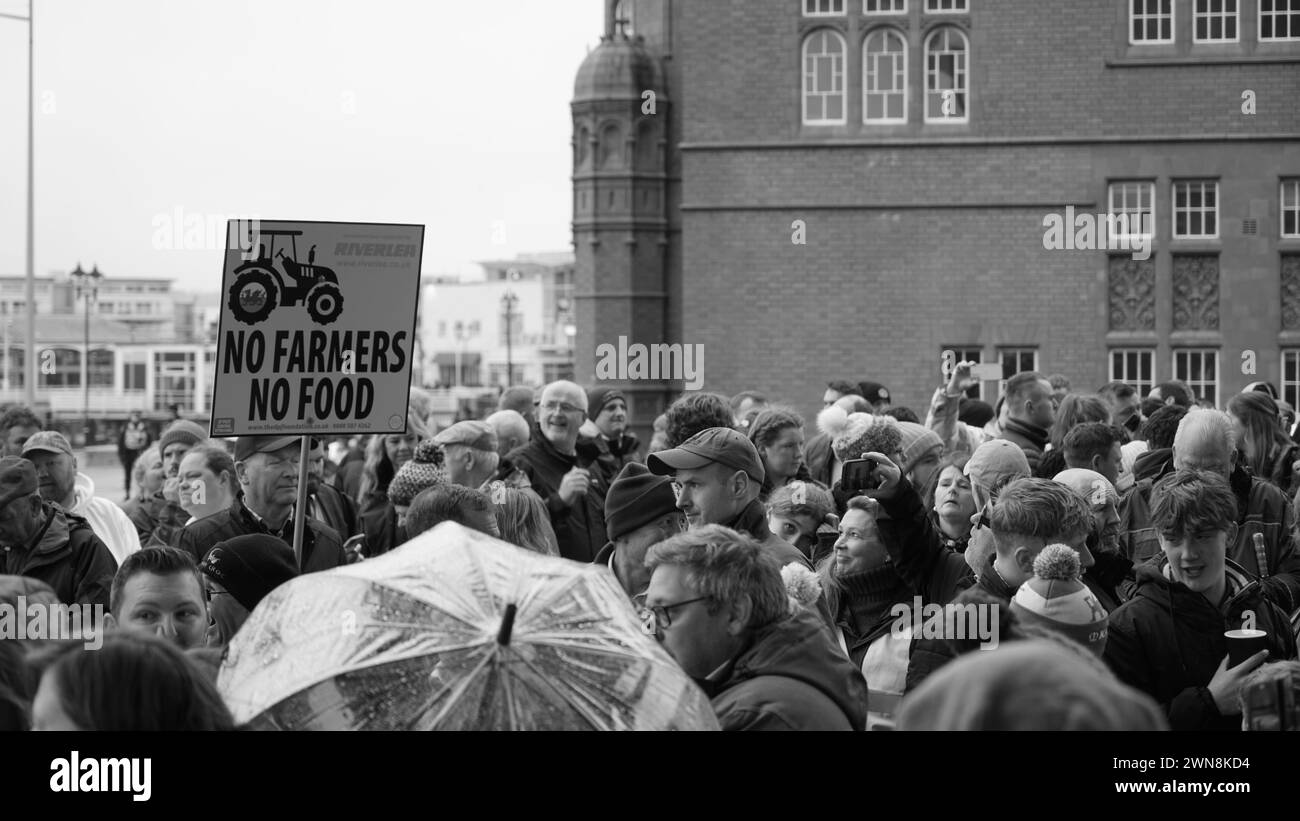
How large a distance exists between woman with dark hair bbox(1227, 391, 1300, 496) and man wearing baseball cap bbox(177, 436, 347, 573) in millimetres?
5445

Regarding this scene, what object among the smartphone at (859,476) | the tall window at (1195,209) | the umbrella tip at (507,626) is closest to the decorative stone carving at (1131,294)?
the tall window at (1195,209)

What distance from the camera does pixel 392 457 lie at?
1072 centimetres

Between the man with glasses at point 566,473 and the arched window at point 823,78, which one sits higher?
the arched window at point 823,78

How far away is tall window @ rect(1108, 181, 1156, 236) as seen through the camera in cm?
2739

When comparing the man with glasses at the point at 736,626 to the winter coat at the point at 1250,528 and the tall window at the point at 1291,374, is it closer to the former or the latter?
the winter coat at the point at 1250,528

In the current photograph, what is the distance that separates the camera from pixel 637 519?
6.30m

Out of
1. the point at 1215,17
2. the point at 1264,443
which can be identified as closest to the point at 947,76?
the point at 1215,17

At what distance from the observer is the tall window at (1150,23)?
27328mm

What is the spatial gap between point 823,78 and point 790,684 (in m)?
25.2

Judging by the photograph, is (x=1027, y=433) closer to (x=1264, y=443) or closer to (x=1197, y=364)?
(x=1264, y=443)

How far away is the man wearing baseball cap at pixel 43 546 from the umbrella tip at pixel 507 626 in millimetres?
3665

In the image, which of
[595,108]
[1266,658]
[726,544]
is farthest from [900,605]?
[595,108]

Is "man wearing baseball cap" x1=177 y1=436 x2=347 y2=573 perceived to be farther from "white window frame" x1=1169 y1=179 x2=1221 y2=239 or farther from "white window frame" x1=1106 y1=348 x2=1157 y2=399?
"white window frame" x1=1169 y1=179 x2=1221 y2=239

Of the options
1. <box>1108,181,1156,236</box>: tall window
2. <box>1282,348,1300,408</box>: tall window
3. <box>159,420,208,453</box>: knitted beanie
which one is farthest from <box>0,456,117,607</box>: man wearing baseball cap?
<box>1282,348,1300,408</box>: tall window
